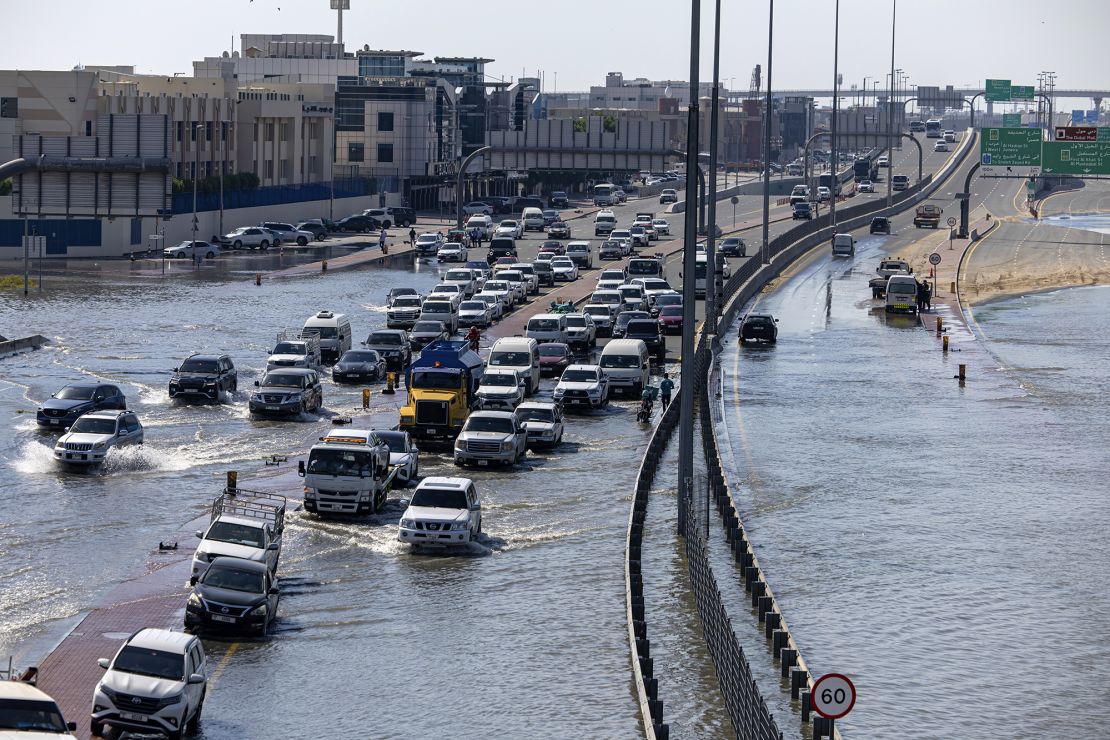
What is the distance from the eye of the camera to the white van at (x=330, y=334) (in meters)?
66.0

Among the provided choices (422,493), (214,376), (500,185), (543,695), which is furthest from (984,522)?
(500,185)

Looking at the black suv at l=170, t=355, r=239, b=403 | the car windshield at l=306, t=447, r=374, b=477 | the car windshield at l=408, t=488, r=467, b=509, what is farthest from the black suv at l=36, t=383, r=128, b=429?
the car windshield at l=408, t=488, r=467, b=509

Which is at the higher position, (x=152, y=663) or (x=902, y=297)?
(x=902, y=297)

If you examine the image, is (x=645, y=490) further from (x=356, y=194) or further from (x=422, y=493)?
(x=356, y=194)

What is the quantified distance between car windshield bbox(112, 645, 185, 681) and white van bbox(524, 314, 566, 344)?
43.5 metres

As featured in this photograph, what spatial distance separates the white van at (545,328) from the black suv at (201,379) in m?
14.8

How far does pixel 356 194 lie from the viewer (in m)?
146

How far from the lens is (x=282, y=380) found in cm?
5500

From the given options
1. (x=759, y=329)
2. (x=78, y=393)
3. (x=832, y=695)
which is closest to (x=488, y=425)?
(x=78, y=393)

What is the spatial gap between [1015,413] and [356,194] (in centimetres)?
9244

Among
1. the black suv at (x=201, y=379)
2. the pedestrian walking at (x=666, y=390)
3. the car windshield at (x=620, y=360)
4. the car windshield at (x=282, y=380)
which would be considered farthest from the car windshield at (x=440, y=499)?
the car windshield at (x=620, y=360)

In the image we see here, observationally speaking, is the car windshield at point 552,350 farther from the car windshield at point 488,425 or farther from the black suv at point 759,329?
the car windshield at point 488,425

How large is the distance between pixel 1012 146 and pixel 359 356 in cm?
7839

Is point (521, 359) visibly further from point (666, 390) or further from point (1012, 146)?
point (1012, 146)
